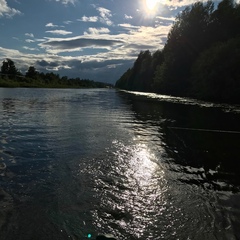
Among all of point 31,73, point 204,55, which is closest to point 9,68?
point 31,73

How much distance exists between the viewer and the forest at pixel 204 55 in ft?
155

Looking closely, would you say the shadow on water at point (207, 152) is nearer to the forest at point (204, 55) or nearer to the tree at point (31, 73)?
the forest at point (204, 55)

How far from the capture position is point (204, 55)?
54.0 m

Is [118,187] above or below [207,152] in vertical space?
above

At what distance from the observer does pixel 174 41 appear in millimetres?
73438

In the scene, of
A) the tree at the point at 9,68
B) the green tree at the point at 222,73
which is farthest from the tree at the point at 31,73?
the green tree at the point at 222,73

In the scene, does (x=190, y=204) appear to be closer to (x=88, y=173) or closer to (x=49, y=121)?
(x=88, y=173)

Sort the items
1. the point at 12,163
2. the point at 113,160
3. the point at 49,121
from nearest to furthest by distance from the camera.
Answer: the point at 12,163, the point at 113,160, the point at 49,121

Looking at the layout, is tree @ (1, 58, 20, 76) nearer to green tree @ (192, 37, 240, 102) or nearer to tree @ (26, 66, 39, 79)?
tree @ (26, 66, 39, 79)

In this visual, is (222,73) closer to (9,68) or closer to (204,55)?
(204,55)

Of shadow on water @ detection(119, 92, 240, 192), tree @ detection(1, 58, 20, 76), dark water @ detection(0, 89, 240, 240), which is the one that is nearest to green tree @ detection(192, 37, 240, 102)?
shadow on water @ detection(119, 92, 240, 192)

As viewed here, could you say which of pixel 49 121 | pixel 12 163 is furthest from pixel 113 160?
pixel 49 121

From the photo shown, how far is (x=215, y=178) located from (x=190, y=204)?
2.39 meters

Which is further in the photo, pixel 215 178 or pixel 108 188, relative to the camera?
A: pixel 215 178
